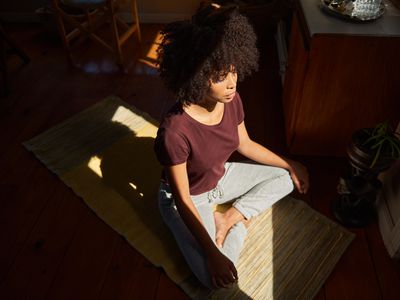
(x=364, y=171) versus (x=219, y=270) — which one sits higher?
(x=364, y=171)

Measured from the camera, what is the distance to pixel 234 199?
142cm

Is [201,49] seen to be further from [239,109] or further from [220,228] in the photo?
[220,228]

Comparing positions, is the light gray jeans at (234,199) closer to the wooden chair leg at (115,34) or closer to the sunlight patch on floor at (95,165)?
the sunlight patch on floor at (95,165)

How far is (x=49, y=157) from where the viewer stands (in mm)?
1725

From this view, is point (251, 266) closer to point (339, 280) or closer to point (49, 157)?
point (339, 280)

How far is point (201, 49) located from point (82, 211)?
3.05 feet

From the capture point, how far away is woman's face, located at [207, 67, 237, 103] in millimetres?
976

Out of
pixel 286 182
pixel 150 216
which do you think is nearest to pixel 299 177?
pixel 286 182

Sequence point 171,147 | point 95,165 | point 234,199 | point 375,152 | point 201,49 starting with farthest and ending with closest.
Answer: point 95,165 < point 234,199 < point 375,152 < point 171,147 < point 201,49

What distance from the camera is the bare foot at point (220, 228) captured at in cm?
125

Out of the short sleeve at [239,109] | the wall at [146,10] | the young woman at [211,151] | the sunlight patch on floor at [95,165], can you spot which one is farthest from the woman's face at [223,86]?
the wall at [146,10]

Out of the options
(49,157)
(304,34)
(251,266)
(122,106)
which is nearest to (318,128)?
(304,34)

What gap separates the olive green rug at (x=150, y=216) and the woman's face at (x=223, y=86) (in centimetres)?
61

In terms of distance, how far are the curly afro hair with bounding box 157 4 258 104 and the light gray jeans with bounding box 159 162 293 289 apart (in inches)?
17.7
